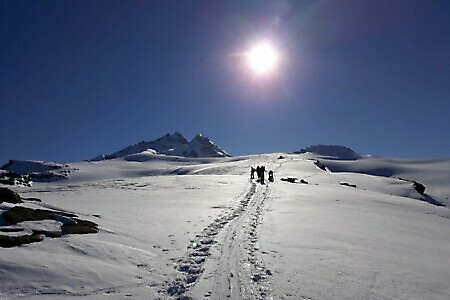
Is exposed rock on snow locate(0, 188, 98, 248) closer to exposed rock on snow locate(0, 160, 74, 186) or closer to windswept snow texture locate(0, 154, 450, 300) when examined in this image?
windswept snow texture locate(0, 154, 450, 300)

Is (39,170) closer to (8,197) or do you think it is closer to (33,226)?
(8,197)

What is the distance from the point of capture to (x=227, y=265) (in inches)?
372

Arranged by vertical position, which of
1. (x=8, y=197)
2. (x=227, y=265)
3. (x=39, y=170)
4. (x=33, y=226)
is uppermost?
(x=39, y=170)

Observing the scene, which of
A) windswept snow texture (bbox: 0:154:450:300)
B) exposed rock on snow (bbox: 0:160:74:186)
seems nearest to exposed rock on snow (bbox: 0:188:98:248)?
windswept snow texture (bbox: 0:154:450:300)

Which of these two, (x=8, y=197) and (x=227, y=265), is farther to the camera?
(x=8, y=197)

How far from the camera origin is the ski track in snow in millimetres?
7734

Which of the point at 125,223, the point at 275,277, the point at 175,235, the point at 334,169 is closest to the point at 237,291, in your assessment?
the point at 275,277

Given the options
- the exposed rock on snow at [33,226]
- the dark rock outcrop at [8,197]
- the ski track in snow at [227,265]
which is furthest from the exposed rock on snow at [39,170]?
the ski track in snow at [227,265]

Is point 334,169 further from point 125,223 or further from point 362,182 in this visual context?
point 125,223

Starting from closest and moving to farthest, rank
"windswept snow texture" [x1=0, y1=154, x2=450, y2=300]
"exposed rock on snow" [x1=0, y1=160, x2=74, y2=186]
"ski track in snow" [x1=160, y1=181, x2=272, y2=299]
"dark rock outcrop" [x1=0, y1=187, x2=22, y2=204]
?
"windswept snow texture" [x1=0, y1=154, x2=450, y2=300]
"ski track in snow" [x1=160, y1=181, x2=272, y2=299]
"dark rock outcrop" [x1=0, y1=187, x2=22, y2=204]
"exposed rock on snow" [x1=0, y1=160, x2=74, y2=186]

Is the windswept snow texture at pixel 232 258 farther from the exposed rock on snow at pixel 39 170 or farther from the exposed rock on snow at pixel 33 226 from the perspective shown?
the exposed rock on snow at pixel 39 170

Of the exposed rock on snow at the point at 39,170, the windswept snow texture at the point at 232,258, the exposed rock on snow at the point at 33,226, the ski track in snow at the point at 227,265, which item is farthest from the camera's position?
the exposed rock on snow at the point at 39,170

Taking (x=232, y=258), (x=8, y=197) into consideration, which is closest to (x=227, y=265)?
(x=232, y=258)

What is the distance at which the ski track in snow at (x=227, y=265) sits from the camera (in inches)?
305
